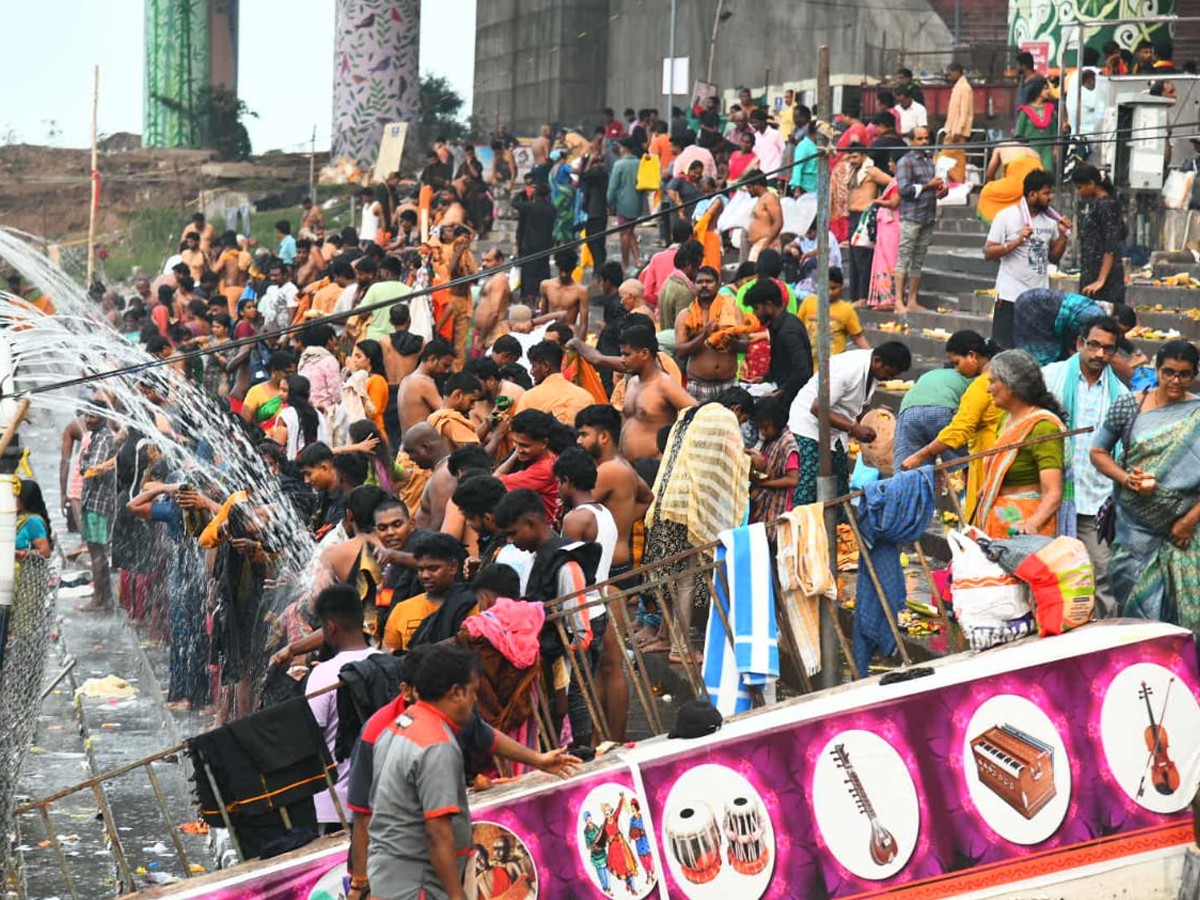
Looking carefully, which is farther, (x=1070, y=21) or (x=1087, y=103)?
(x=1070, y=21)

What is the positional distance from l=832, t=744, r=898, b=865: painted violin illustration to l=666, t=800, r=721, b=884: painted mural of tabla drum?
511 millimetres

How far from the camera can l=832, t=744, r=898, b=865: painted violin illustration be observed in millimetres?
7078

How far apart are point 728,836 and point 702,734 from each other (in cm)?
38

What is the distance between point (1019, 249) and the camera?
12367 millimetres

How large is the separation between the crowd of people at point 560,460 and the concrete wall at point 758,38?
10022mm

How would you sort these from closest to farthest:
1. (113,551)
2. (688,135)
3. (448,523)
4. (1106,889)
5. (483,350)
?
1. (1106,889)
2. (448,523)
3. (113,551)
4. (483,350)
5. (688,135)

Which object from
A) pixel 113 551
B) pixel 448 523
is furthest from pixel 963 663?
pixel 113 551

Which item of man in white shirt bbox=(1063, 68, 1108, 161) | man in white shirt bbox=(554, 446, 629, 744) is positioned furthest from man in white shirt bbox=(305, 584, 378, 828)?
man in white shirt bbox=(1063, 68, 1108, 161)

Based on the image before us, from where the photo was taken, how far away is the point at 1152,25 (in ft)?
71.7

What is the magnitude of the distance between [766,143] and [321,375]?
8.08m

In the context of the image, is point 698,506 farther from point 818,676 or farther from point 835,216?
point 835,216

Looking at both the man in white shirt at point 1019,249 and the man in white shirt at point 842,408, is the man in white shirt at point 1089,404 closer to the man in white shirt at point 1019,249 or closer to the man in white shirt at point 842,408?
the man in white shirt at point 842,408

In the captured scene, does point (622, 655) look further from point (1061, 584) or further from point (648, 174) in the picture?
point (648, 174)

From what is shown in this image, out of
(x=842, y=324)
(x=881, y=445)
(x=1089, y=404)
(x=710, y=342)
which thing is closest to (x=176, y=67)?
(x=842, y=324)
